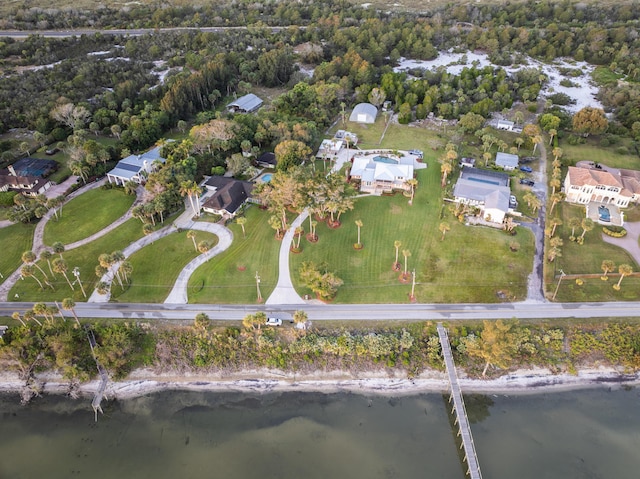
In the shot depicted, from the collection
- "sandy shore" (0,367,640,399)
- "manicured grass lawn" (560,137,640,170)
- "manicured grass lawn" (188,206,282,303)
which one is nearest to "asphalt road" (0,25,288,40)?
"manicured grass lawn" (560,137,640,170)

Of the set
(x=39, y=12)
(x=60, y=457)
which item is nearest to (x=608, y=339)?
(x=60, y=457)

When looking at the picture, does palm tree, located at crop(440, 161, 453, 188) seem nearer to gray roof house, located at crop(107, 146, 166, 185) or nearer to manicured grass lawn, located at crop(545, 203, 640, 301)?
manicured grass lawn, located at crop(545, 203, 640, 301)

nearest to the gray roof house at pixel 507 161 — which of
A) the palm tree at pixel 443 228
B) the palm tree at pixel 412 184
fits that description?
the palm tree at pixel 412 184

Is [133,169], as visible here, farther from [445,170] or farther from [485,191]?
[485,191]

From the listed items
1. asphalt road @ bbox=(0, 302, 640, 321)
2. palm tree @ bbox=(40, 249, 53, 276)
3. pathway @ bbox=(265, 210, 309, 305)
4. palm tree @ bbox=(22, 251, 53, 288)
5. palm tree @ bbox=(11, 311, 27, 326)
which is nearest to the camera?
palm tree @ bbox=(11, 311, 27, 326)

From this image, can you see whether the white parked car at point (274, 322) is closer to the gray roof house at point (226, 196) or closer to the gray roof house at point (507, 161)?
the gray roof house at point (226, 196)

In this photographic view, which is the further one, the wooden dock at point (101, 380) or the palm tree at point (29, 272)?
the palm tree at point (29, 272)

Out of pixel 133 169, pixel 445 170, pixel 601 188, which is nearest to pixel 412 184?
pixel 445 170
